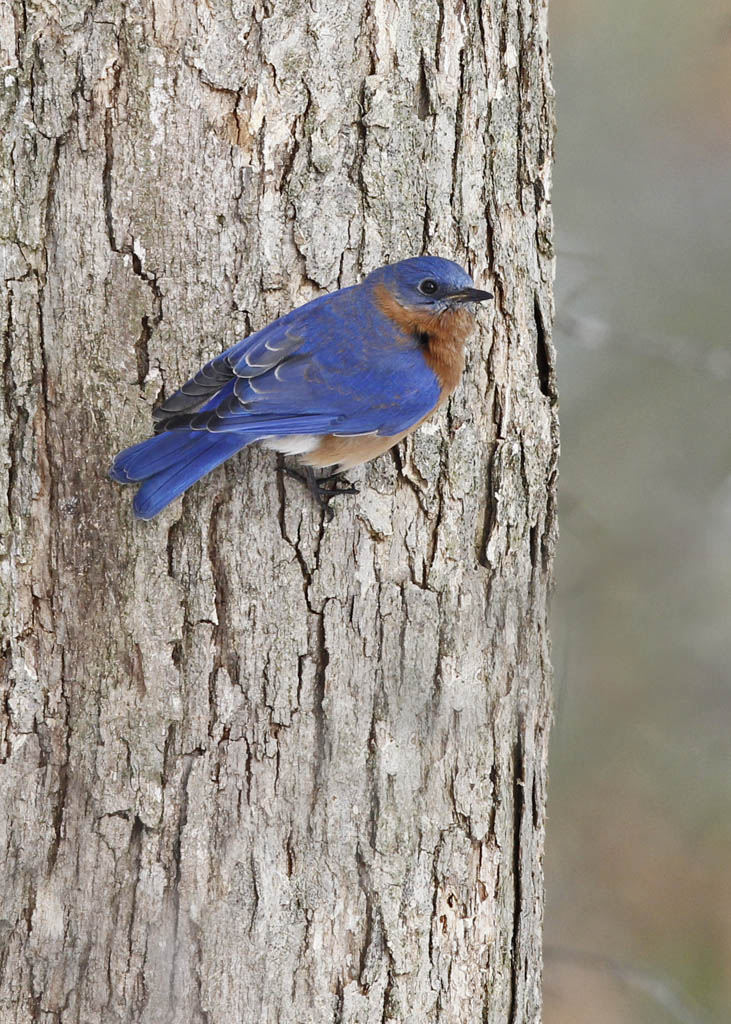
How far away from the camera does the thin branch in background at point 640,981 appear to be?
4137mm

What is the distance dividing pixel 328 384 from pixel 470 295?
0.40 m

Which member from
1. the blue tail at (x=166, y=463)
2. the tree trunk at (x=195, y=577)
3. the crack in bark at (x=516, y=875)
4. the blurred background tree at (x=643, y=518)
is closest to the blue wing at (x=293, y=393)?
the blue tail at (x=166, y=463)

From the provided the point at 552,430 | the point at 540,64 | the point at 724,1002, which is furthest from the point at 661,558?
the point at 540,64

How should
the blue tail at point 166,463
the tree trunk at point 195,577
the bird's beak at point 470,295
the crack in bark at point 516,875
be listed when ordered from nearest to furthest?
the blue tail at point 166,463 → the tree trunk at point 195,577 → the bird's beak at point 470,295 → the crack in bark at point 516,875

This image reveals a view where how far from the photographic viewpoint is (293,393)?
245 cm

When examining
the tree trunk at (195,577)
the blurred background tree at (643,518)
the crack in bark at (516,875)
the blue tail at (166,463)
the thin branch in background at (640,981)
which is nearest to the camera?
the blue tail at (166,463)

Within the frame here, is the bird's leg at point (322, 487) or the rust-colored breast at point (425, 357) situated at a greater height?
the rust-colored breast at point (425, 357)

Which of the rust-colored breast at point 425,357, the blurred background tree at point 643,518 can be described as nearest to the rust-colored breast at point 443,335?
the rust-colored breast at point 425,357

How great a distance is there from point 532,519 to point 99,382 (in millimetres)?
1110

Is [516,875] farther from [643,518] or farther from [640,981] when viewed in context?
[643,518]

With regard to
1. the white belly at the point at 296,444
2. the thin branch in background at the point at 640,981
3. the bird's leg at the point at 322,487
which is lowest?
the thin branch in background at the point at 640,981

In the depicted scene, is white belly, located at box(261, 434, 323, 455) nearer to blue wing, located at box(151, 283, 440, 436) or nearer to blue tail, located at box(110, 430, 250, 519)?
blue wing, located at box(151, 283, 440, 436)

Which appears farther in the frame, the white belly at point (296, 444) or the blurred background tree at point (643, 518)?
the blurred background tree at point (643, 518)

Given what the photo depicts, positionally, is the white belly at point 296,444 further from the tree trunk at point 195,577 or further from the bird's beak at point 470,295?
the bird's beak at point 470,295
